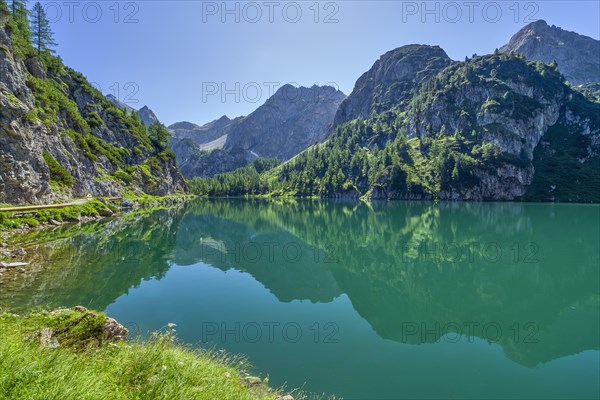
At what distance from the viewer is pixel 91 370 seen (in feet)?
24.3

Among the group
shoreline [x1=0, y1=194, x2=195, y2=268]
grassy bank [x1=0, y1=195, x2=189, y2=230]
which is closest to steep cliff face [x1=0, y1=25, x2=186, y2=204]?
grassy bank [x1=0, y1=195, x2=189, y2=230]

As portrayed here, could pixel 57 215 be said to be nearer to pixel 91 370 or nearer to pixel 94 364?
pixel 94 364

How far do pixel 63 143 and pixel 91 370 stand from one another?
350ft

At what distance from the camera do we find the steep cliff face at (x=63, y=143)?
2253 inches

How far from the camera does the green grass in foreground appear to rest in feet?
18.6

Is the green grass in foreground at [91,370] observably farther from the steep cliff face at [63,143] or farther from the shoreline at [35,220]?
the steep cliff face at [63,143]

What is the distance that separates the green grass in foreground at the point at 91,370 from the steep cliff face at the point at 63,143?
60.9 metres

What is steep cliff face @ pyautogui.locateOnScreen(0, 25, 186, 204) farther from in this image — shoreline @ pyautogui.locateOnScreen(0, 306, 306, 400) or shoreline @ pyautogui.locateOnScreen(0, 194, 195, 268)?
shoreline @ pyautogui.locateOnScreen(0, 306, 306, 400)

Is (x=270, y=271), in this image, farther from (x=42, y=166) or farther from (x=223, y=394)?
(x=42, y=166)

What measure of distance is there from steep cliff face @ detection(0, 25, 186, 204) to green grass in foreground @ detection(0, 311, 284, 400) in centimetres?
6090

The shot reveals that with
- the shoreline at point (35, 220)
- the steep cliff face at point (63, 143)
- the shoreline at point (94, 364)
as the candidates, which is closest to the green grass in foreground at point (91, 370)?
the shoreline at point (94, 364)

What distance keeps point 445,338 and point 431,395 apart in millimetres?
6483

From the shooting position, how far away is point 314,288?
2941 centimetres

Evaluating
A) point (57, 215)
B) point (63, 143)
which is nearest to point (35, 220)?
point (57, 215)
